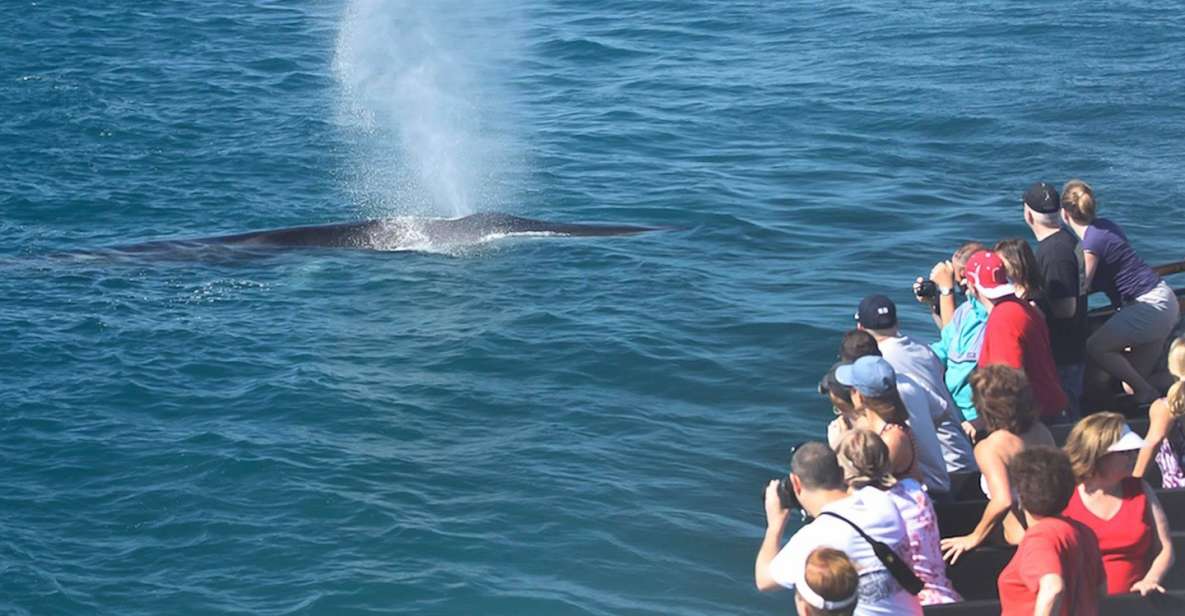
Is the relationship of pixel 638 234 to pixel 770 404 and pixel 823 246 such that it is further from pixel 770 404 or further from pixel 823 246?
pixel 770 404

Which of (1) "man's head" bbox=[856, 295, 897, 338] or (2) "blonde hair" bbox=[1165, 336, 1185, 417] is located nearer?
(2) "blonde hair" bbox=[1165, 336, 1185, 417]

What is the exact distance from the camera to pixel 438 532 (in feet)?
39.1

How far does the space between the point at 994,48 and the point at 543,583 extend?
21963mm

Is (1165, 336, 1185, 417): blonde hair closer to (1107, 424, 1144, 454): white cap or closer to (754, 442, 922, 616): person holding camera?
(1107, 424, 1144, 454): white cap

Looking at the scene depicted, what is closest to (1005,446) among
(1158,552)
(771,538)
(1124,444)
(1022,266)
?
(1124,444)

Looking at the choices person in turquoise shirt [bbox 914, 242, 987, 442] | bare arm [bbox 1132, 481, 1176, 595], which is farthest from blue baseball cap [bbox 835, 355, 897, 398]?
person in turquoise shirt [bbox 914, 242, 987, 442]

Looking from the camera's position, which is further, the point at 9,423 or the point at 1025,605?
the point at 9,423

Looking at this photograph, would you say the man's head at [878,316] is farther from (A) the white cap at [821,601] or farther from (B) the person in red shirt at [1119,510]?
(A) the white cap at [821,601]

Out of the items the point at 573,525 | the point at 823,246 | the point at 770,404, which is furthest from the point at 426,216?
the point at 573,525

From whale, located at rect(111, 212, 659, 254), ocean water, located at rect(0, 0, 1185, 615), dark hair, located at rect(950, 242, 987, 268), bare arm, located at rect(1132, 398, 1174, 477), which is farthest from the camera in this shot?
whale, located at rect(111, 212, 659, 254)

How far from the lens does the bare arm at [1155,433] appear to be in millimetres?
8203

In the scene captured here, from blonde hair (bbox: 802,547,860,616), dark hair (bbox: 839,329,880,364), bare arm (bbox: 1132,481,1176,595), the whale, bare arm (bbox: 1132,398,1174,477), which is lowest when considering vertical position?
the whale

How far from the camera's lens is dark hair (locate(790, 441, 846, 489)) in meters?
7.05

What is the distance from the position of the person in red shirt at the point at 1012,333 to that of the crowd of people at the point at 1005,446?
1cm
